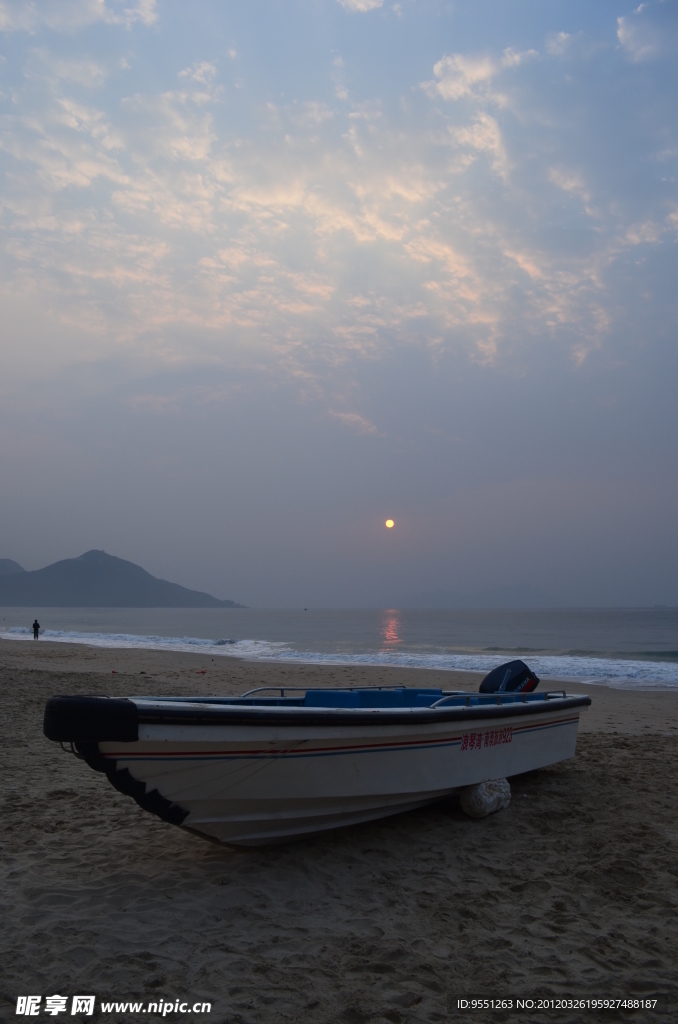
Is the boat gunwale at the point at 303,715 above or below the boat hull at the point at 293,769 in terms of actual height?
above

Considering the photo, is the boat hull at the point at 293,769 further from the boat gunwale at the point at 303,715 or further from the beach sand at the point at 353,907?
the beach sand at the point at 353,907

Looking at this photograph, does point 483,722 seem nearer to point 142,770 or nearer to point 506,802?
point 506,802

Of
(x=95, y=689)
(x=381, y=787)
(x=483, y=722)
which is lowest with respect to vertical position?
(x=95, y=689)

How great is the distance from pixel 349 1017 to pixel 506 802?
10.9ft

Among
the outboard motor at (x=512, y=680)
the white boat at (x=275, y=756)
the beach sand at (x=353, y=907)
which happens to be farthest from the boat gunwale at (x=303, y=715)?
the outboard motor at (x=512, y=680)

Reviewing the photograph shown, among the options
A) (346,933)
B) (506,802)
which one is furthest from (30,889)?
(506,802)

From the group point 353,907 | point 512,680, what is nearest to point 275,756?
point 353,907

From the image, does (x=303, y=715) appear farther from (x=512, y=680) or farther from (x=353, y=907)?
(x=512, y=680)

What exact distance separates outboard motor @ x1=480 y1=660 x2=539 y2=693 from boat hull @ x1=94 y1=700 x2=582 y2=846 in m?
1.61

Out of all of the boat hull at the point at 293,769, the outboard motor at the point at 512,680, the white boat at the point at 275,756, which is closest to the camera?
the white boat at the point at 275,756

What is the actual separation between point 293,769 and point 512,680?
12.7 feet

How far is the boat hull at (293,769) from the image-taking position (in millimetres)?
4156

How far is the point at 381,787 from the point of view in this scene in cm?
516

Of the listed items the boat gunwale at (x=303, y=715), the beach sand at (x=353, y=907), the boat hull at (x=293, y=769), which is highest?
the boat gunwale at (x=303, y=715)
